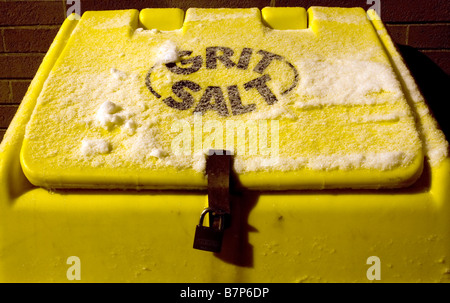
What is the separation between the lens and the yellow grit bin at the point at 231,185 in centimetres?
91

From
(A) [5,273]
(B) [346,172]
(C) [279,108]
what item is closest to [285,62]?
(C) [279,108]

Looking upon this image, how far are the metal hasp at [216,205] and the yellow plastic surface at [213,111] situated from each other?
3cm

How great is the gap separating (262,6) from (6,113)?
1297mm

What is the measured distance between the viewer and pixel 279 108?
1.02 m

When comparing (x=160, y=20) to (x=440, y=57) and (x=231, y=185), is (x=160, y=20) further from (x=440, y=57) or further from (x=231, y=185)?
(x=440, y=57)

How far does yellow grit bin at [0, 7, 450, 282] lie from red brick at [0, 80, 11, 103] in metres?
1.03

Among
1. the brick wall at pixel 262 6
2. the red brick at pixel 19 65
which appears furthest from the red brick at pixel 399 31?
the red brick at pixel 19 65

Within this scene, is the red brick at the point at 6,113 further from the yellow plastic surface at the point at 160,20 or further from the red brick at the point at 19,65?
the yellow plastic surface at the point at 160,20

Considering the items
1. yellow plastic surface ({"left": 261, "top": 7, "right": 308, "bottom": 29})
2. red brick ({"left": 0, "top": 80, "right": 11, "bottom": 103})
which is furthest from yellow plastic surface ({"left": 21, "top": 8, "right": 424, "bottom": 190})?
red brick ({"left": 0, "top": 80, "right": 11, "bottom": 103})

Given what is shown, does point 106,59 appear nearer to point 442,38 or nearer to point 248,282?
point 248,282

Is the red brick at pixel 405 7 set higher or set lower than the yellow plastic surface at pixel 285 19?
lower

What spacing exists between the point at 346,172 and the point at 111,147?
52cm

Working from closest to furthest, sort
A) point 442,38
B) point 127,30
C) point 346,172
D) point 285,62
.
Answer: point 346,172, point 285,62, point 127,30, point 442,38

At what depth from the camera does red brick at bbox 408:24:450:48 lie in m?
1.76
